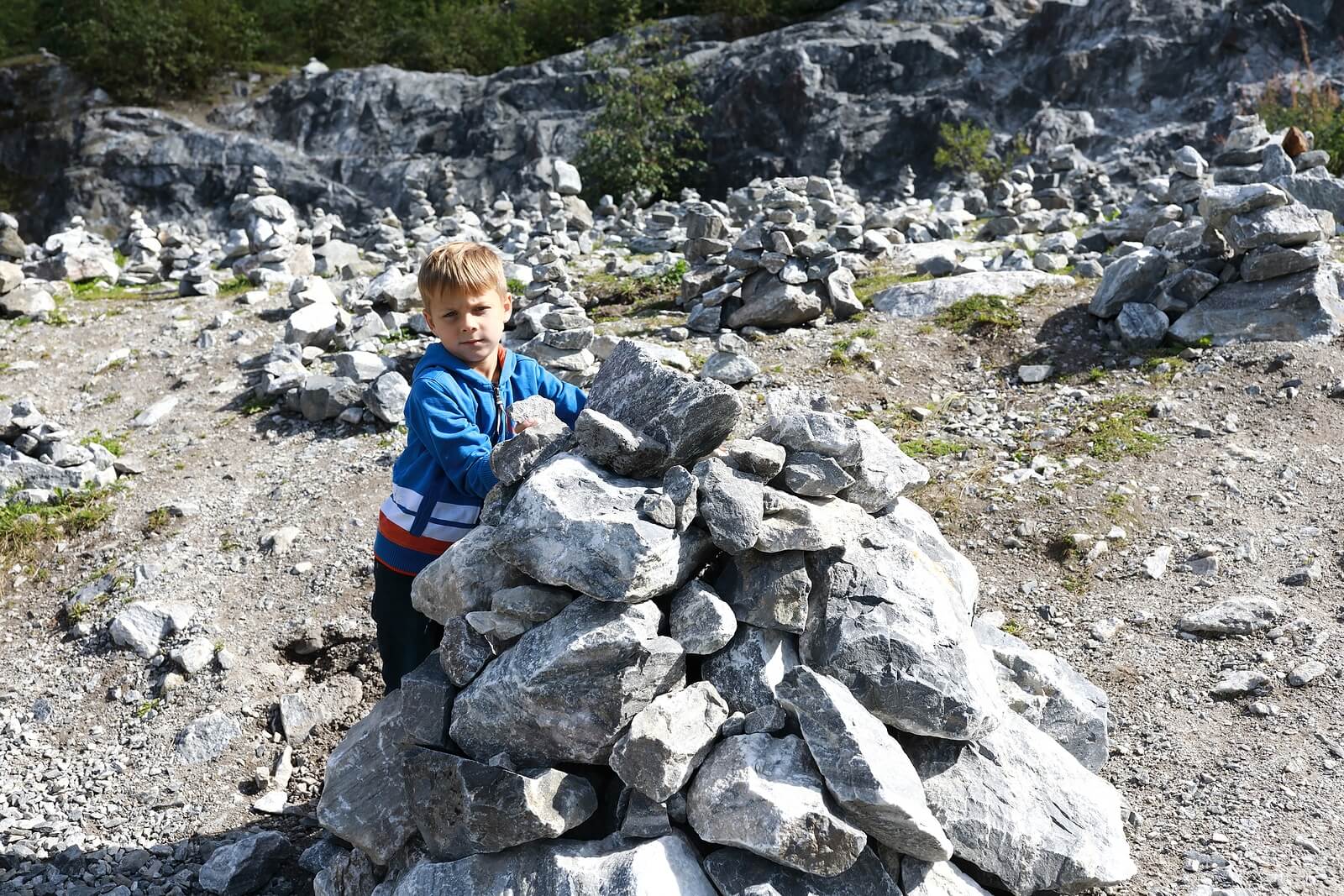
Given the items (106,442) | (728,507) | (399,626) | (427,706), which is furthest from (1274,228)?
(106,442)

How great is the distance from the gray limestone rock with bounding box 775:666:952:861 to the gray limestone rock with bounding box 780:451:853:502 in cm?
77

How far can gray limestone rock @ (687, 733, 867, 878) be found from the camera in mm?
3145

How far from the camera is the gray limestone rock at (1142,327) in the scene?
27.8 ft

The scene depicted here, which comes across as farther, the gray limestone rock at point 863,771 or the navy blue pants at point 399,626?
the navy blue pants at point 399,626

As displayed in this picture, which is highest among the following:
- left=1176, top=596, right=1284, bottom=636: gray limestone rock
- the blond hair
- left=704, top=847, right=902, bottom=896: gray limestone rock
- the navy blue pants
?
the blond hair

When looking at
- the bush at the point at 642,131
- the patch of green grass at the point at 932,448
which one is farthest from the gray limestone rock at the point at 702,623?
the bush at the point at 642,131

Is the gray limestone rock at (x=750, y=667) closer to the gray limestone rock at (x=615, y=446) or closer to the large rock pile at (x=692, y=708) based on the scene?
the large rock pile at (x=692, y=708)

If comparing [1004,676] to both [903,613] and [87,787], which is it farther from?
[87,787]

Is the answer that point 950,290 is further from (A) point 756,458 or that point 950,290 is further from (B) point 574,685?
(B) point 574,685

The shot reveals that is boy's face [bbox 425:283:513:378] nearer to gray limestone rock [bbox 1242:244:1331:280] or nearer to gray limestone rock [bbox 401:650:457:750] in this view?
gray limestone rock [bbox 401:650:457:750]

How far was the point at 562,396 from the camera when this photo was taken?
4.41 meters

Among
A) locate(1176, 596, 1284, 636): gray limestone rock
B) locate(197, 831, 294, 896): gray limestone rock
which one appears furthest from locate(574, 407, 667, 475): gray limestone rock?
locate(1176, 596, 1284, 636): gray limestone rock

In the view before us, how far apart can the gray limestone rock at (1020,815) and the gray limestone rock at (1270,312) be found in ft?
18.8

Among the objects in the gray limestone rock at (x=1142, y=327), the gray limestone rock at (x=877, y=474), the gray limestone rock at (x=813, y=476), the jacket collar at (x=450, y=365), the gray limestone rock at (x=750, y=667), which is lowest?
the gray limestone rock at (x=1142, y=327)
